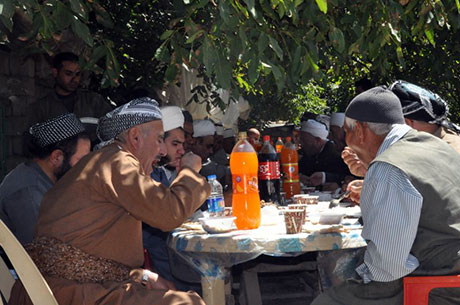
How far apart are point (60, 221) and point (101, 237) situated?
0.19m

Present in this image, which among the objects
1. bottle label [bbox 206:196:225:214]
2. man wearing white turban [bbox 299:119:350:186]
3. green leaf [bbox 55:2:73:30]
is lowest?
Result: man wearing white turban [bbox 299:119:350:186]

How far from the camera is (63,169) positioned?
3.64m

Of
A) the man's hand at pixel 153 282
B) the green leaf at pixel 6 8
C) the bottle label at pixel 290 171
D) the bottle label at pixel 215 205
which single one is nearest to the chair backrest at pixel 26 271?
the man's hand at pixel 153 282

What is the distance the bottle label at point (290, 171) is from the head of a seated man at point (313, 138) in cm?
323

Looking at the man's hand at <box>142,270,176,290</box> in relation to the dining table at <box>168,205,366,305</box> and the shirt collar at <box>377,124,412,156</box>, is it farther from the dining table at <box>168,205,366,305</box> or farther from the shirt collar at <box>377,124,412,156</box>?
the shirt collar at <box>377,124,412,156</box>

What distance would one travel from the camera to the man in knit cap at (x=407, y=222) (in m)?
2.37

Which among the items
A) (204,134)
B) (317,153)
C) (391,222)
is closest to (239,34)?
(391,222)

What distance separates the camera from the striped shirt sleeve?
7.75 feet

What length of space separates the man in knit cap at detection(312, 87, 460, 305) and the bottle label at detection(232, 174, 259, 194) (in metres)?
0.84

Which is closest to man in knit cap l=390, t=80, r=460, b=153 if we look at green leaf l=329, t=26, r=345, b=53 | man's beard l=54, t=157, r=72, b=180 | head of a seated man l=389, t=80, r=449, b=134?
head of a seated man l=389, t=80, r=449, b=134

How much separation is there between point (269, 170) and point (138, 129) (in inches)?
42.6

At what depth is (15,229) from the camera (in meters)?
3.42

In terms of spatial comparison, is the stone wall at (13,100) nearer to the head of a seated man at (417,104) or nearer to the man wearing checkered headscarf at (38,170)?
the man wearing checkered headscarf at (38,170)

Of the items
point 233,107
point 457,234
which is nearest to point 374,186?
point 457,234
